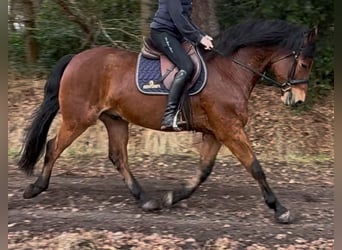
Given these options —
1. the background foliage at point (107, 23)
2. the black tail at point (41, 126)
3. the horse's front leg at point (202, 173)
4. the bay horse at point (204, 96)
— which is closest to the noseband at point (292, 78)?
the bay horse at point (204, 96)

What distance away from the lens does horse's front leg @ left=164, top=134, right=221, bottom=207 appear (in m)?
6.37

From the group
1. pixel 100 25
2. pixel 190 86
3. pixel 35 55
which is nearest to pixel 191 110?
pixel 190 86

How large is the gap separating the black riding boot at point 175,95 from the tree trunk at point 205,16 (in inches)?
184

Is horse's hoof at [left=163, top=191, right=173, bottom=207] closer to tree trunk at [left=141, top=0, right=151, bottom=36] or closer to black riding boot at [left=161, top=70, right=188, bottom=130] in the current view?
black riding boot at [left=161, top=70, right=188, bottom=130]

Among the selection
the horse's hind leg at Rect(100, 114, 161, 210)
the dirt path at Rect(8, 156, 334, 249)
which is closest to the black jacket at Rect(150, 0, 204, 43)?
the horse's hind leg at Rect(100, 114, 161, 210)

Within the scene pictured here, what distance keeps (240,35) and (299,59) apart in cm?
74

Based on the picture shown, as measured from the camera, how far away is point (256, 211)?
6254mm

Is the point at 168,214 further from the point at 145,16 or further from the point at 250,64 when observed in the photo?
the point at 145,16

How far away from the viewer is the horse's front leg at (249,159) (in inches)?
233

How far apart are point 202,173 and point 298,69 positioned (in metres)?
1.61

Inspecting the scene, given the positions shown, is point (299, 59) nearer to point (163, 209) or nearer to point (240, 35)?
point (240, 35)

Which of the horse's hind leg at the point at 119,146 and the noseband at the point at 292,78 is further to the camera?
the horse's hind leg at the point at 119,146

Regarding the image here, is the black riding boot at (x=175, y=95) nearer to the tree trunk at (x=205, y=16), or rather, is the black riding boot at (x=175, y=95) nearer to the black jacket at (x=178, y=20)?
the black jacket at (x=178, y=20)

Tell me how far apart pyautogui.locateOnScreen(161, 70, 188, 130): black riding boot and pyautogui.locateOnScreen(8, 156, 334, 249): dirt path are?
1.11 m
